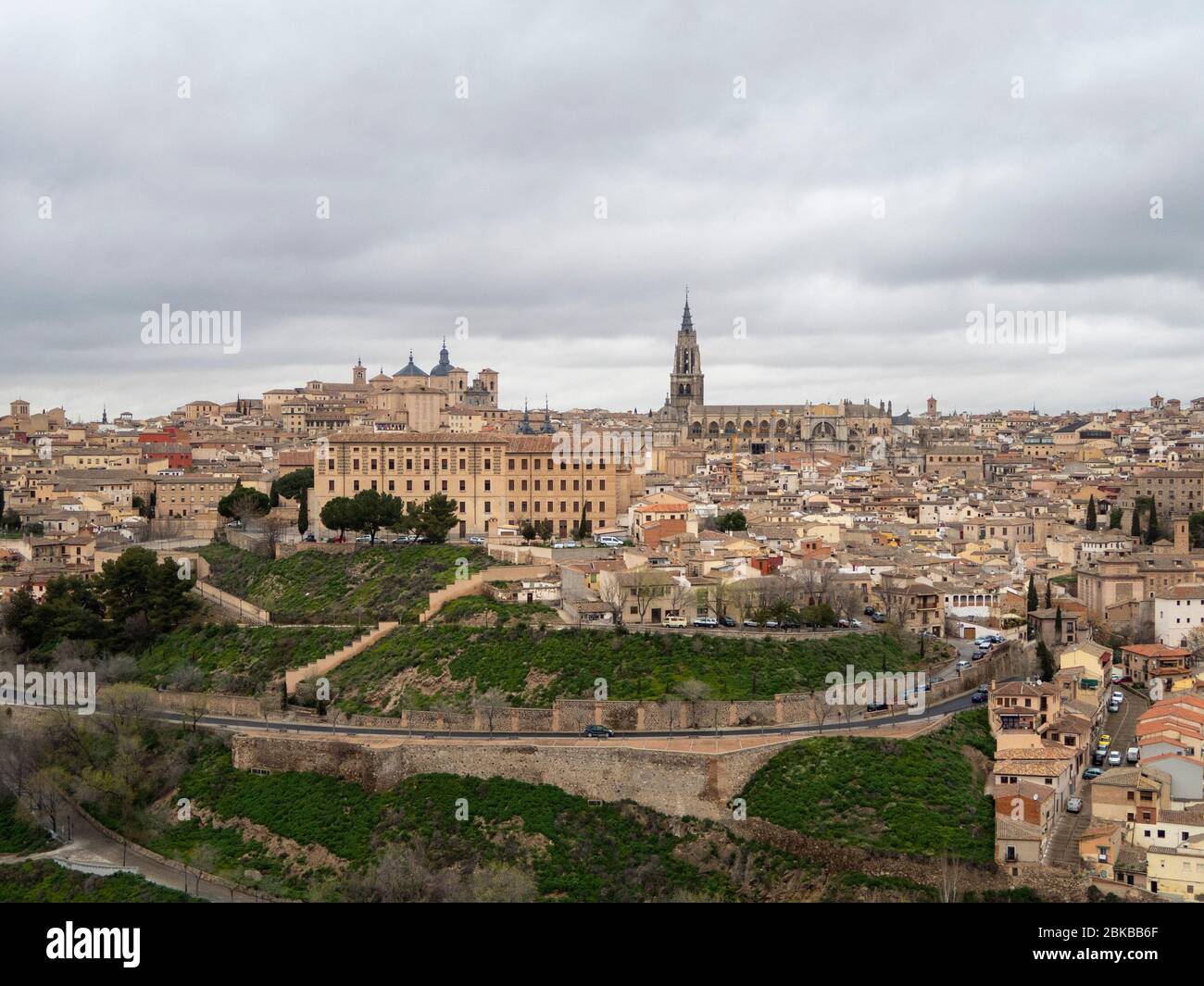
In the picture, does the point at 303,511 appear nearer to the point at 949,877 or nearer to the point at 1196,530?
the point at 949,877

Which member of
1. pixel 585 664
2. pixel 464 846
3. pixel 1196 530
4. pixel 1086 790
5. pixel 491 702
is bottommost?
pixel 464 846

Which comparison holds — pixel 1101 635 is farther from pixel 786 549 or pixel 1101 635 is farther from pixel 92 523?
pixel 92 523

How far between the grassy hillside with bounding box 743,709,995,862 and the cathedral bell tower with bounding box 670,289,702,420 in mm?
90949

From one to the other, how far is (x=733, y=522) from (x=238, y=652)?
705 inches

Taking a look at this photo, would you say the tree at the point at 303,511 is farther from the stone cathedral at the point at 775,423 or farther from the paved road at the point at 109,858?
the stone cathedral at the point at 775,423

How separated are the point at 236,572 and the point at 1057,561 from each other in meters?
26.2

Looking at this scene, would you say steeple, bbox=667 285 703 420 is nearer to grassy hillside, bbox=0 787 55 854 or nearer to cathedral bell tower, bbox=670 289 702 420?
cathedral bell tower, bbox=670 289 702 420

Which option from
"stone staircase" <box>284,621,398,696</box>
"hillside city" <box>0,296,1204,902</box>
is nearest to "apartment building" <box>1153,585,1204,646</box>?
"hillside city" <box>0,296,1204,902</box>

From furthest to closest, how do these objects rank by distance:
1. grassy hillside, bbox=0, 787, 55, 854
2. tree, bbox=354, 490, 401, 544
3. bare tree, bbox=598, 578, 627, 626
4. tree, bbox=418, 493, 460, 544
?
1. tree, bbox=354, 490, 401, 544
2. tree, bbox=418, 493, 460, 544
3. bare tree, bbox=598, 578, 627, 626
4. grassy hillside, bbox=0, 787, 55, 854

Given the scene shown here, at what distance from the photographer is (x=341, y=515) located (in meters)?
40.3

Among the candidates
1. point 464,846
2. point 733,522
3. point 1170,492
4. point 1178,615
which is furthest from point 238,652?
point 1170,492

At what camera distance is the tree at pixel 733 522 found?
147ft

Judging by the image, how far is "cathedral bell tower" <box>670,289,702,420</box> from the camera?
117m

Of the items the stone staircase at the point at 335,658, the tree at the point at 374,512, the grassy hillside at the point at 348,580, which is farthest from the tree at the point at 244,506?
the stone staircase at the point at 335,658
